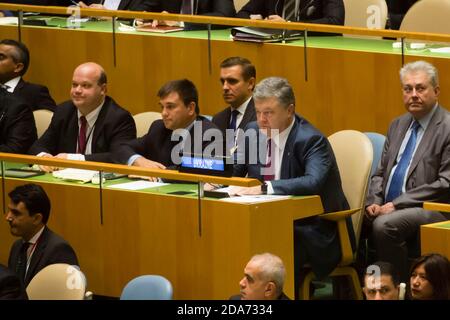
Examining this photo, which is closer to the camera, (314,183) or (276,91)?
(314,183)

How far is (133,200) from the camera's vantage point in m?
6.59

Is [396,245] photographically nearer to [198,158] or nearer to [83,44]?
[198,158]

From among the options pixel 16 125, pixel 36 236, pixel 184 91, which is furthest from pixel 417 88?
pixel 16 125

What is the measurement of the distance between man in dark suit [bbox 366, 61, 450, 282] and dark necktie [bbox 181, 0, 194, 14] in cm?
208

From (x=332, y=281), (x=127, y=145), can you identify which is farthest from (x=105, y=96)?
(x=332, y=281)

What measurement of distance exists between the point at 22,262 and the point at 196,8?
2.59 m

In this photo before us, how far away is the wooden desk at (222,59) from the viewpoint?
24.3 feet

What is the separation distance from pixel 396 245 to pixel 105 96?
6.79ft

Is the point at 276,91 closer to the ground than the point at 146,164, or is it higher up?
higher up

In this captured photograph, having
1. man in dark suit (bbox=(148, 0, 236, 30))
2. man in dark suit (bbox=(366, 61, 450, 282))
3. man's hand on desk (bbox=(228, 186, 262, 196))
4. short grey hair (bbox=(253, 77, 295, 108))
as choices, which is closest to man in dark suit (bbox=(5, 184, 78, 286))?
man's hand on desk (bbox=(228, 186, 262, 196))

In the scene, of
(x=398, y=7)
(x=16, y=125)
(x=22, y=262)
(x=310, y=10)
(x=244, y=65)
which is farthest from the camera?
(x=398, y=7)

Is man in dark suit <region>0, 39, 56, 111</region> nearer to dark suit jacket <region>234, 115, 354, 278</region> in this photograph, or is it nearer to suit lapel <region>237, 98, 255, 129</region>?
suit lapel <region>237, 98, 255, 129</region>

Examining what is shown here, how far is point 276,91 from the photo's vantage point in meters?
6.77

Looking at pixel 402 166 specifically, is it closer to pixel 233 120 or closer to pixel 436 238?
pixel 436 238
